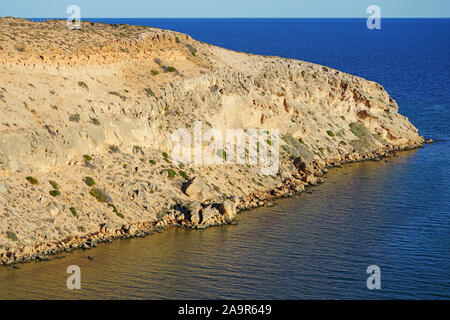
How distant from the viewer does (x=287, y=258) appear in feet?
202

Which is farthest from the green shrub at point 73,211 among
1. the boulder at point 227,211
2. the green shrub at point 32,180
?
the boulder at point 227,211

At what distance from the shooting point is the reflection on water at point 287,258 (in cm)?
5475

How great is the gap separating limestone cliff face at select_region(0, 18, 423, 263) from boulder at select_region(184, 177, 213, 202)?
59 centimetres

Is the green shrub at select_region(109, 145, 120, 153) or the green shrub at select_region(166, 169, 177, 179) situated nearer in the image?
the green shrub at select_region(109, 145, 120, 153)

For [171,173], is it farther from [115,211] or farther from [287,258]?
[287,258]

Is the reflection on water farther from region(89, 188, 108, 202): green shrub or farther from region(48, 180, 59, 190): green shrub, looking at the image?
region(48, 180, 59, 190): green shrub

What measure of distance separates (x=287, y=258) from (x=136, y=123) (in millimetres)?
24290

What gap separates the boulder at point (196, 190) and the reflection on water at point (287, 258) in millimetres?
4356

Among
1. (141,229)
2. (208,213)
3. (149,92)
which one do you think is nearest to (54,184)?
(141,229)

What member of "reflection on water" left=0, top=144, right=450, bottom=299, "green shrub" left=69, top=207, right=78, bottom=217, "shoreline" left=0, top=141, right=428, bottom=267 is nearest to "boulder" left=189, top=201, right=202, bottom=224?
"shoreline" left=0, top=141, right=428, bottom=267

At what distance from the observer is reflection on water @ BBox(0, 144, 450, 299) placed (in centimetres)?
5475

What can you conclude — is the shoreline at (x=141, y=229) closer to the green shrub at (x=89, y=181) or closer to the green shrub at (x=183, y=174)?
the green shrub at (x=183, y=174)

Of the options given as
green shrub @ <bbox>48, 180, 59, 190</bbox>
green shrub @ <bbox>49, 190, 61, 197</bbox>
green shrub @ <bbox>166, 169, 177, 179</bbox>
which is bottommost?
green shrub @ <bbox>49, 190, 61, 197</bbox>

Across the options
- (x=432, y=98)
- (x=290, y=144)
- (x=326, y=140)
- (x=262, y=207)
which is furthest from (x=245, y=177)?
(x=432, y=98)
